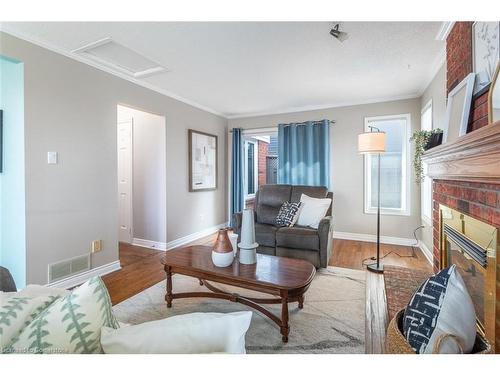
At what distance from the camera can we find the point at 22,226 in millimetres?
2252

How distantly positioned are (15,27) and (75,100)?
68 centimetres

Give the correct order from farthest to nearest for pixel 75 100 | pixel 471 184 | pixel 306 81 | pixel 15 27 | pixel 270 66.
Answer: pixel 306 81, pixel 270 66, pixel 75 100, pixel 15 27, pixel 471 184

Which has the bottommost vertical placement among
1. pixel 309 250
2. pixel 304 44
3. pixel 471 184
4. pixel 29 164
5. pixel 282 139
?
pixel 309 250

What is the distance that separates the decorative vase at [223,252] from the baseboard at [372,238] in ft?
9.92

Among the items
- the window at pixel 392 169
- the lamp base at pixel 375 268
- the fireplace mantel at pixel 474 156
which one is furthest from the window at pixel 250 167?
the fireplace mantel at pixel 474 156

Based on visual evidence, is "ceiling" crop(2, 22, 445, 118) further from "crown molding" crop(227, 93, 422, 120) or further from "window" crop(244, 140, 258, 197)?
"window" crop(244, 140, 258, 197)

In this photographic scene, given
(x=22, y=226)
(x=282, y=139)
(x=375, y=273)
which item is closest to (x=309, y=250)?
(x=375, y=273)

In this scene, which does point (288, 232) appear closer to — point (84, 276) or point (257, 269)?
point (257, 269)

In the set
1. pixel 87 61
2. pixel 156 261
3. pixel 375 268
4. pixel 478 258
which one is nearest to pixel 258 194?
pixel 156 261

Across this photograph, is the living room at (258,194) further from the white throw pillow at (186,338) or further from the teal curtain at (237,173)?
the teal curtain at (237,173)

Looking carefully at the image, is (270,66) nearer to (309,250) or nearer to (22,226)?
(309,250)

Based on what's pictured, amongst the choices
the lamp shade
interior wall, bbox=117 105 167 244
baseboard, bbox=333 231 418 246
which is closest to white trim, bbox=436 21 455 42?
the lamp shade

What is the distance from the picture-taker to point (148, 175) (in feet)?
13.1

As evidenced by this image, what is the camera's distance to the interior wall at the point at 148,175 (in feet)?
12.7
